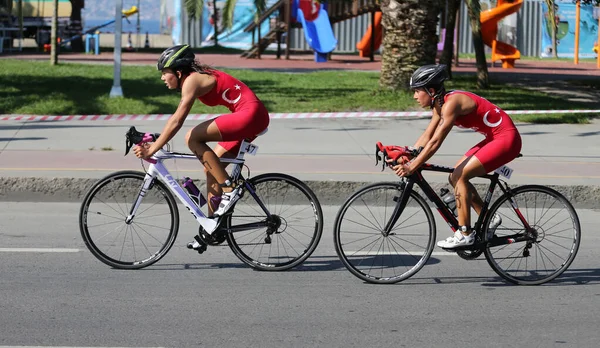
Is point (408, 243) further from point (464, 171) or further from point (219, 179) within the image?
point (219, 179)

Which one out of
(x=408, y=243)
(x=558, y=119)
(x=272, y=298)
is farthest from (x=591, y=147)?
(x=272, y=298)

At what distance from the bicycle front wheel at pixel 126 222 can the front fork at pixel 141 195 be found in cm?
2

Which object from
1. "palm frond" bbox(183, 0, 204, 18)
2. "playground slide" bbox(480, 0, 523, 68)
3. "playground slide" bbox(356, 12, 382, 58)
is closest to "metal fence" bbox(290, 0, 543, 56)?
"playground slide" bbox(356, 12, 382, 58)

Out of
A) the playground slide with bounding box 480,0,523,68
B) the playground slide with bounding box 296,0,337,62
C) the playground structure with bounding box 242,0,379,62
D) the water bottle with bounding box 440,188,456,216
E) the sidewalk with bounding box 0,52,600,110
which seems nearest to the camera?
the water bottle with bounding box 440,188,456,216

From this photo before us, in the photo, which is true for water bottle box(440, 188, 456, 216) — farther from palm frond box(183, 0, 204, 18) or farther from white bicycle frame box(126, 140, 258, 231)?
palm frond box(183, 0, 204, 18)

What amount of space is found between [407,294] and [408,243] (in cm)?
46

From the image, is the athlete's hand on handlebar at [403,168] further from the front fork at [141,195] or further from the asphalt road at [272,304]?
the front fork at [141,195]

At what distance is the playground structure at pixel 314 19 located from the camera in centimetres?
3139

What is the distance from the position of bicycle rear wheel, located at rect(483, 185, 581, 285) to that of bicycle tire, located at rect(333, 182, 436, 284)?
17.8 inches

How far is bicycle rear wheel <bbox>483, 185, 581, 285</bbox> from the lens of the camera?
7004 mm

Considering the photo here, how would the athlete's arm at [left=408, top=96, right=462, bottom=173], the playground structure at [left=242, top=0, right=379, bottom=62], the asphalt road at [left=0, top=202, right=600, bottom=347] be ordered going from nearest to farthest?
the asphalt road at [left=0, top=202, right=600, bottom=347] < the athlete's arm at [left=408, top=96, right=462, bottom=173] < the playground structure at [left=242, top=0, right=379, bottom=62]

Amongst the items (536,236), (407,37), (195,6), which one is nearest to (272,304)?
(536,236)

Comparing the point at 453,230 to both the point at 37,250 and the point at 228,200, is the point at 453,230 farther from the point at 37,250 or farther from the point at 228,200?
the point at 37,250

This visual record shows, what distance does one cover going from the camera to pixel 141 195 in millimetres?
7281
